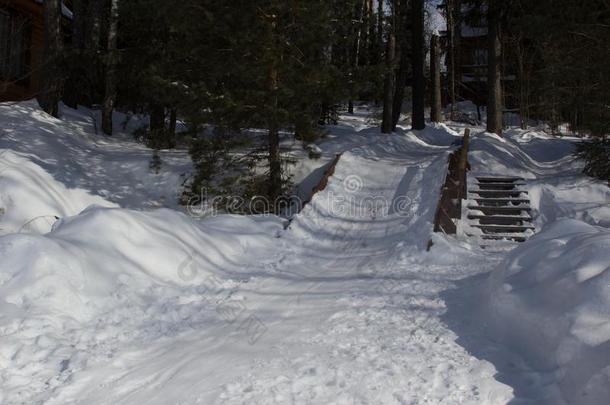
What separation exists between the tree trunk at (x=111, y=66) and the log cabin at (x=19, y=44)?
247 centimetres

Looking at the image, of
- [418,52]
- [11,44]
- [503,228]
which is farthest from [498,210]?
[11,44]

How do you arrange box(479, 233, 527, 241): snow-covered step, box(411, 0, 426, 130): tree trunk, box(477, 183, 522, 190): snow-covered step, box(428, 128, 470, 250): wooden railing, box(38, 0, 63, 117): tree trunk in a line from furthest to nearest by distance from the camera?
box(411, 0, 426, 130): tree trunk, box(38, 0, 63, 117): tree trunk, box(477, 183, 522, 190): snow-covered step, box(479, 233, 527, 241): snow-covered step, box(428, 128, 470, 250): wooden railing

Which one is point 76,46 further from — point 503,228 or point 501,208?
point 503,228

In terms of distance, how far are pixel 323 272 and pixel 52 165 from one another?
889 centimetres

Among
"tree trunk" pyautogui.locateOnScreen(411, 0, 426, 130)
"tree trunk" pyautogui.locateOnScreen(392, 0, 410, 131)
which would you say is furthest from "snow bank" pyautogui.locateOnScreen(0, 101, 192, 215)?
"tree trunk" pyautogui.locateOnScreen(392, 0, 410, 131)

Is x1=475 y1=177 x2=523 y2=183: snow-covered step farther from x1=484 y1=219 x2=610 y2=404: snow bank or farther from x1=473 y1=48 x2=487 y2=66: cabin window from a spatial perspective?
x1=473 y1=48 x2=487 y2=66: cabin window

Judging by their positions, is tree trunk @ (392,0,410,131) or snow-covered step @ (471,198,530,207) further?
tree trunk @ (392,0,410,131)

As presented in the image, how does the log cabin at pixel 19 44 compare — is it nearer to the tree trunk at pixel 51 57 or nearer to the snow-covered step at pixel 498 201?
the tree trunk at pixel 51 57

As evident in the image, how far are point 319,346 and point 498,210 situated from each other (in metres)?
7.72

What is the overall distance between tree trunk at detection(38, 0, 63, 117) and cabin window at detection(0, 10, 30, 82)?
1.88m

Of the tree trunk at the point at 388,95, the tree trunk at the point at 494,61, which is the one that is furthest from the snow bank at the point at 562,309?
the tree trunk at the point at 388,95

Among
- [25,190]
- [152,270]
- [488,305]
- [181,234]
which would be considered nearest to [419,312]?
[488,305]

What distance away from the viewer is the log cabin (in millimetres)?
19016

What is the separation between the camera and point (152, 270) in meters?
6.97
